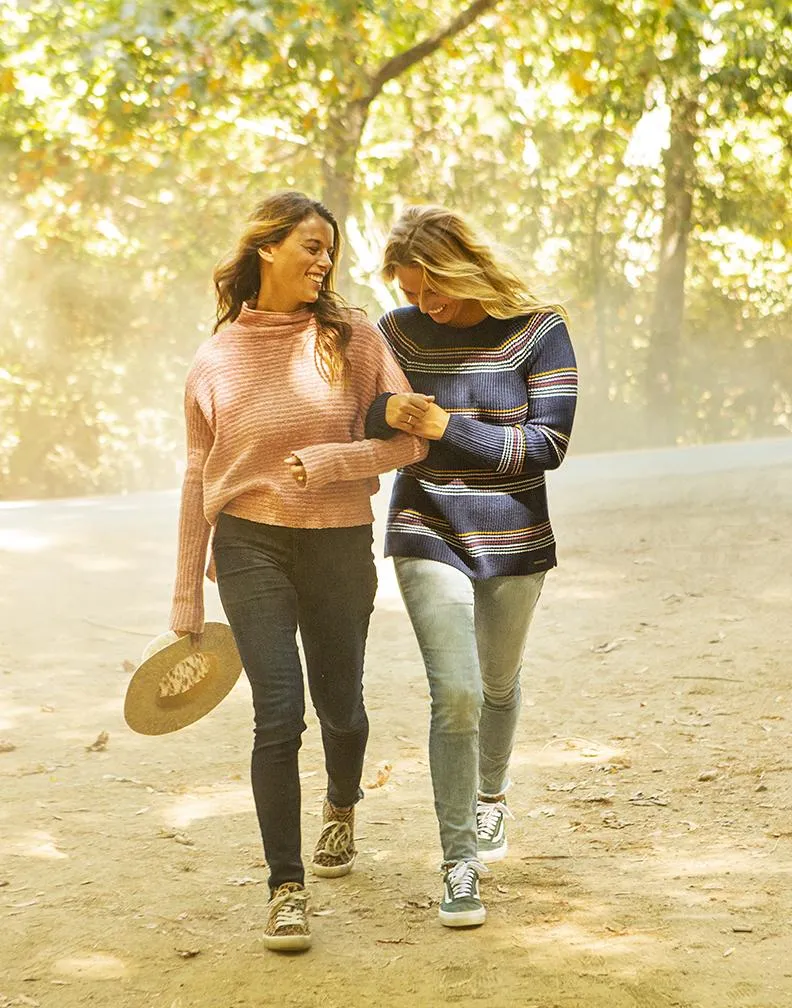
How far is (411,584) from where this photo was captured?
4.05 m

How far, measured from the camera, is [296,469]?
12.7 ft

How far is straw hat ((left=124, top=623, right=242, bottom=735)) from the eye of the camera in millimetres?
4112

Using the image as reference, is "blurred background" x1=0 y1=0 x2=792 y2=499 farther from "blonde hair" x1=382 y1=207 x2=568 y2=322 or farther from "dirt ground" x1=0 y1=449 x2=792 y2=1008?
"blonde hair" x1=382 y1=207 x2=568 y2=322

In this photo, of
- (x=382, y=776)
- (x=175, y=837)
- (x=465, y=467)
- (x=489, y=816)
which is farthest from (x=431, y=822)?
(x=465, y=467)

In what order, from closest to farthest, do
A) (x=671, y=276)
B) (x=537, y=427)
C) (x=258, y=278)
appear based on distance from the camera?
(x=537, y=427) < (x=258, y=278) < (x=671, y=276)

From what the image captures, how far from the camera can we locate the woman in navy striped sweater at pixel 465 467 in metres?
3.94

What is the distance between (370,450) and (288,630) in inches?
22.0

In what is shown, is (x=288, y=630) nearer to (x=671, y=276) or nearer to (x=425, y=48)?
(x=425, y=48)

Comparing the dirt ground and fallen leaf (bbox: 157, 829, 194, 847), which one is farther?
fallen leaf (bbox: 157, 829, 194, 847)

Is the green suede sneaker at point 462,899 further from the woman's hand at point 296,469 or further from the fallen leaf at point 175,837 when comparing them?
the fallen leaf at point 175,837

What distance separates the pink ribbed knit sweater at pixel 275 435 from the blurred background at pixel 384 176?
8.69 meters

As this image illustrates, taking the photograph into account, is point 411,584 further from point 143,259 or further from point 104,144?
point 143,259

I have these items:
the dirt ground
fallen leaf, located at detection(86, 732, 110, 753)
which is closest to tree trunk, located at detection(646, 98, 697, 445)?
the dirt ground

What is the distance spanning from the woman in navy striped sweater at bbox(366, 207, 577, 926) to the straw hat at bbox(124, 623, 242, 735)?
0.62 meters
